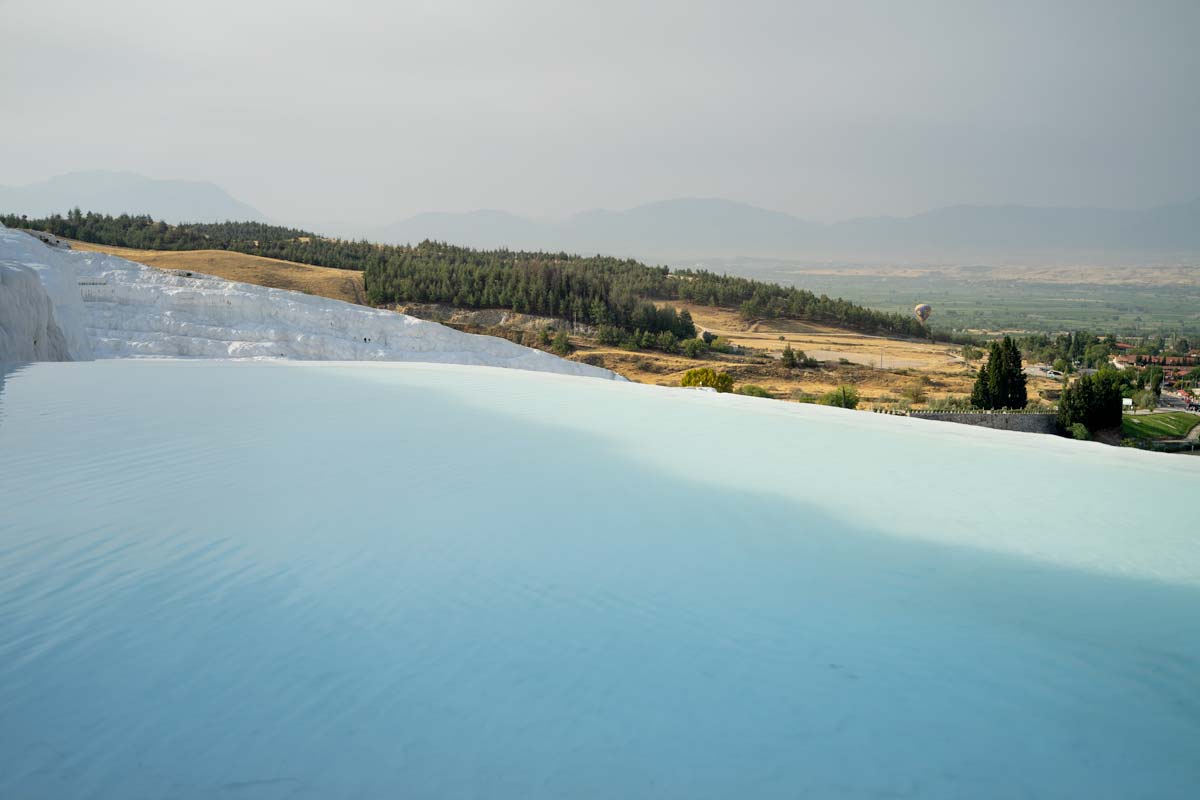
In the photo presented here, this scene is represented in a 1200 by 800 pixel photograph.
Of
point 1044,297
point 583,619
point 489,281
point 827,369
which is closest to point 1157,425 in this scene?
point 827,369

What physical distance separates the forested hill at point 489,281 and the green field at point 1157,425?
1746 cm

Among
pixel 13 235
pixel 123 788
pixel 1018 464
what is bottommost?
pixel 123 788

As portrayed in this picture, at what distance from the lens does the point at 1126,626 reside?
3.07 metres

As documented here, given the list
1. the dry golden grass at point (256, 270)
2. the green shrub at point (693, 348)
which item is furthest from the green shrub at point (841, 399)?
the dry golden grass at point (256, 270)

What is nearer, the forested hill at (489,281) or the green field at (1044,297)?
the forested hill at (489,281)

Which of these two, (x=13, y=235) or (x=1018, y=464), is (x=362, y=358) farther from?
(x=1018, y=464)

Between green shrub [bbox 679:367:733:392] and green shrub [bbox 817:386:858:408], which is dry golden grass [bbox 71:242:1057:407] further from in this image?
green shrub [bbox 679:367:733:392]

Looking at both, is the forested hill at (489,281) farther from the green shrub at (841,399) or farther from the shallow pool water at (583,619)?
the shallow pool water at (583,619)

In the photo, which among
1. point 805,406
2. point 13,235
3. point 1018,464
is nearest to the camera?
point 1018,464

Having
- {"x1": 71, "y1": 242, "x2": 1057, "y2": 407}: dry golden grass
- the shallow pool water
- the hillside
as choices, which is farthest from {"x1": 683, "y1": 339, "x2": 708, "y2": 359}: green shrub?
the shallow pool water

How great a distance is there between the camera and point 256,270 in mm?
31312

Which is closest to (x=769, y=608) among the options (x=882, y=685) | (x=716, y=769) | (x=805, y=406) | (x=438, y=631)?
(x=882, y=685)

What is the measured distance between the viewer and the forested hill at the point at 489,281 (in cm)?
3434

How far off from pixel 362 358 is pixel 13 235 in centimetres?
540
